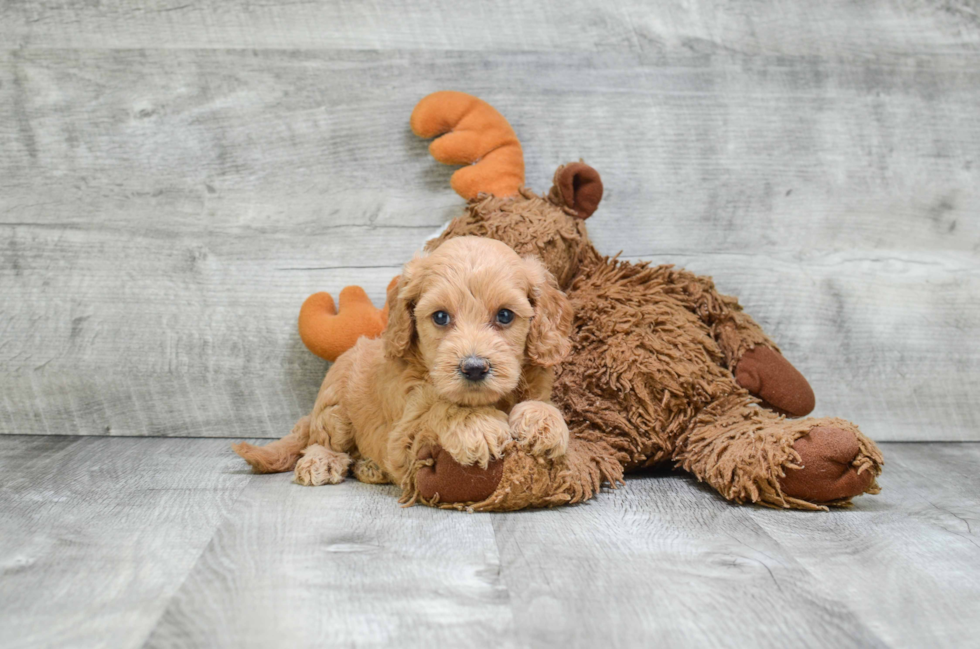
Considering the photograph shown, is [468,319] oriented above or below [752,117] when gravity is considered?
below

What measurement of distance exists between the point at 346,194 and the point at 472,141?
386 millimetres

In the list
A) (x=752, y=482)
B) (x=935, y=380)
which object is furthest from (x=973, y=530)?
(x=935, y=380)

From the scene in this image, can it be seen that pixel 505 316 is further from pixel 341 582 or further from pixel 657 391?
pixel 341 582

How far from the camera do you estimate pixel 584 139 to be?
206 centimetres

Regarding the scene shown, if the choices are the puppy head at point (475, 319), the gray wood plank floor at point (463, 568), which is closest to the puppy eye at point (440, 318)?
the puppy head at point (475, 319)

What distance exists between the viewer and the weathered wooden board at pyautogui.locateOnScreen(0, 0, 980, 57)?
2.01 m

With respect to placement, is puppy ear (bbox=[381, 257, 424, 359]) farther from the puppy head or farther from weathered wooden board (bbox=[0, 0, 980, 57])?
weathered wooden board (bbox=[0, 0, 980, 57])

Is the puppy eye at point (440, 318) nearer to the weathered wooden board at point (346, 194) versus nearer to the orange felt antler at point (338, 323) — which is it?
the orange felt antler at point (338, 323)

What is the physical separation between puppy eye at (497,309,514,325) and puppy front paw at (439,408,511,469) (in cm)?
17

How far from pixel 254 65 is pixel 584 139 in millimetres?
896

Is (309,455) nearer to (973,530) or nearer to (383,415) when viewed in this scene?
(383,415)

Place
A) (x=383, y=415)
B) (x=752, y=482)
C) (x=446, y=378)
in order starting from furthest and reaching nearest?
(x=383, y=415), (x=752, y=482), (x=446, y=378)

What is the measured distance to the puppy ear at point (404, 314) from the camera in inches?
58.3

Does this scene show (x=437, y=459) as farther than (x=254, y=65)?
No
